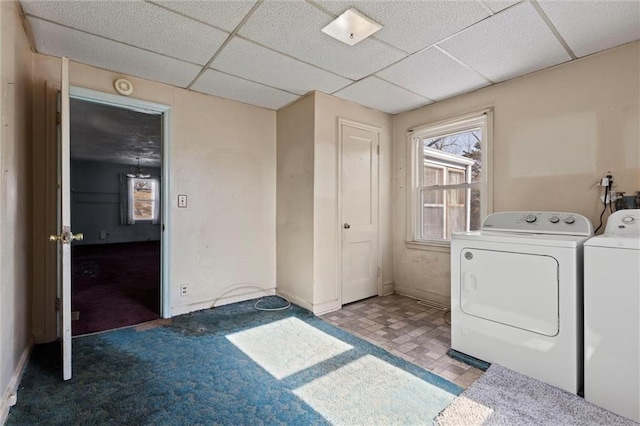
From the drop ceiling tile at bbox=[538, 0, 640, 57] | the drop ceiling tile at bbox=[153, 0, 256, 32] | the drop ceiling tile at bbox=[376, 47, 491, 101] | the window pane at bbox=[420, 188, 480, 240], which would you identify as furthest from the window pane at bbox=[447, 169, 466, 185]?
the drop ceiling tile at bbox=[153, 0, 256, 32]

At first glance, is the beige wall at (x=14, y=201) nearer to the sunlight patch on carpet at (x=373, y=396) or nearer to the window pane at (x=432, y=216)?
the sunlight patch on carpet at (x=373, y=396)

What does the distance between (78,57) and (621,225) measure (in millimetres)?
4117

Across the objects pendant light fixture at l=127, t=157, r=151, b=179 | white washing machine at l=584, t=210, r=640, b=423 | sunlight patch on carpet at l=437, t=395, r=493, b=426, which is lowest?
sunlight patch on carpet at l=437, t=395, r=493, b=426

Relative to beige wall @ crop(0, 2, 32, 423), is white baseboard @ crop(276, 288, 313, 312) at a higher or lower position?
lower

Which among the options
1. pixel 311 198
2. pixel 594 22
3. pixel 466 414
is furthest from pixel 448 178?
pixel 466 414

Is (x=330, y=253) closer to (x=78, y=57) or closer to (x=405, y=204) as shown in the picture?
(x=405, y=204)

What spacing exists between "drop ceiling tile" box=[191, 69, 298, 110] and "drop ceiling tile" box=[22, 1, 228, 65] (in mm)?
454

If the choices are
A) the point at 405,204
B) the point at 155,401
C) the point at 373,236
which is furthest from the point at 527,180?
the point at 155,401

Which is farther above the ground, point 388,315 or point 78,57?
point 78,57

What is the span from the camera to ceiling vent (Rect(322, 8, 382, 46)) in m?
1.87

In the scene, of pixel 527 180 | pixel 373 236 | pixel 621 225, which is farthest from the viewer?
pixel 373 236

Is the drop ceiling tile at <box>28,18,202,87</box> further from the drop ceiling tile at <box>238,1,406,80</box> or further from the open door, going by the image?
the drop ceiling tile at <box>238,1,406,80</box>

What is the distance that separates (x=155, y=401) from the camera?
169 cm

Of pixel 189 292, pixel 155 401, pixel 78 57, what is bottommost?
pixel 155 401
